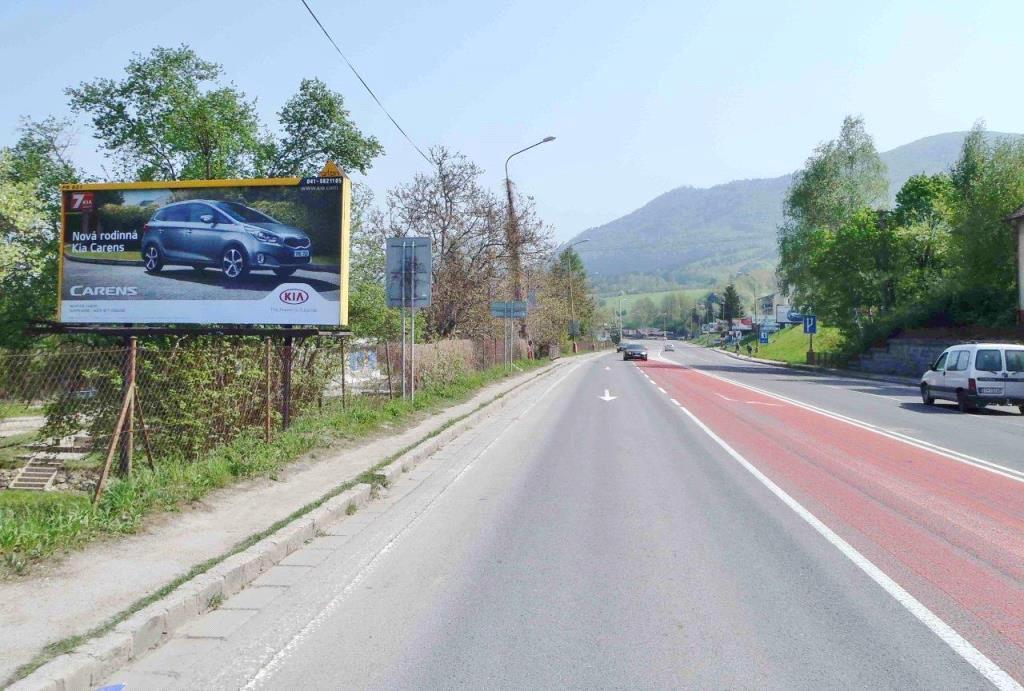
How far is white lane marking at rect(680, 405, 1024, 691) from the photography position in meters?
4.56

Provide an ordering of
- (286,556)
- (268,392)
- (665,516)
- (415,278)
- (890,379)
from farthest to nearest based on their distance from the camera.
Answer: (890,379)
(415,278)
(268,392)
(665,516)
(286,556)

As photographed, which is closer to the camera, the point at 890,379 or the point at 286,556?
the point at 286,556

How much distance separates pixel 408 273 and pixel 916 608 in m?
14.3

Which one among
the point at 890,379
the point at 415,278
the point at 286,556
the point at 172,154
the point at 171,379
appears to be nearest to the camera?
the point at 286,556

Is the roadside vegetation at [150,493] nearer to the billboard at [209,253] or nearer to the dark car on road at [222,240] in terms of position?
the billboard at [209,253]

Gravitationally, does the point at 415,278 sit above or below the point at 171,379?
above

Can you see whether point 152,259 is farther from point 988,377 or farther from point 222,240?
point 988,377

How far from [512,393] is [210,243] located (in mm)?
14300

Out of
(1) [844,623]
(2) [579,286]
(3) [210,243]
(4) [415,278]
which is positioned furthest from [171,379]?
(2) [579,286]

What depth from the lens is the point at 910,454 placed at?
539 inches

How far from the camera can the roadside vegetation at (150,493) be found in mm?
6500

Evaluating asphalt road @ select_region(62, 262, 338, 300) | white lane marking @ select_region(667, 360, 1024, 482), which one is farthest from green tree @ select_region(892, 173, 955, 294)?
asphalt road @ select_region(62, 262, 338, 300)

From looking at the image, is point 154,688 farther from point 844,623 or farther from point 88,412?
point 88,412

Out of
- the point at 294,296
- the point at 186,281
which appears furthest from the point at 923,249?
the point at 186,281
